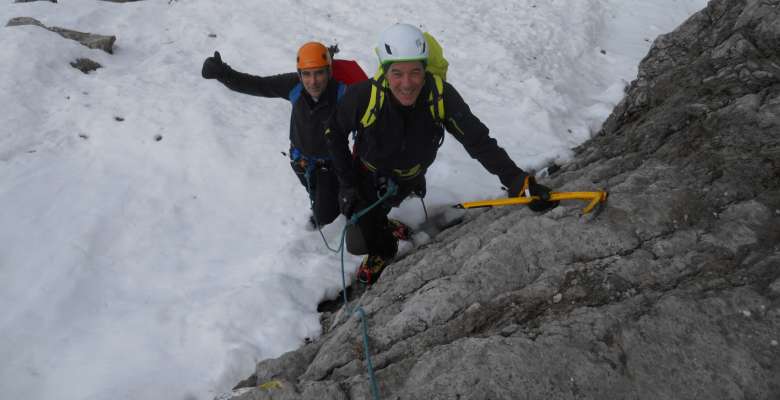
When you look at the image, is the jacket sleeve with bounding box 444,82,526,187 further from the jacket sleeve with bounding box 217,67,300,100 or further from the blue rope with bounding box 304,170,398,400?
the jacket sleeve with bounding box 217,67,300,100

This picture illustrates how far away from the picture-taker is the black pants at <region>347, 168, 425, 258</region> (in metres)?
5.16

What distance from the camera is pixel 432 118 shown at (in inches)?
165

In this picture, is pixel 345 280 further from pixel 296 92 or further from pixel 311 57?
pixel 311 57

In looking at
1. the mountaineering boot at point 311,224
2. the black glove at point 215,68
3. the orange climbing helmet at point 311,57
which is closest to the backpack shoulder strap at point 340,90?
the orange climbing helmet at point 311,57

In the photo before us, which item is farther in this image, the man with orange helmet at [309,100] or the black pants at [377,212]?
the black pants at [377,212]

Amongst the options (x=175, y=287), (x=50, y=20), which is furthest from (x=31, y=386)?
(x=50, y=20)

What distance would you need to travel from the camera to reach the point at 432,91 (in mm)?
4008

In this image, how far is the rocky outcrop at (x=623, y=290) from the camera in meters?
2.62

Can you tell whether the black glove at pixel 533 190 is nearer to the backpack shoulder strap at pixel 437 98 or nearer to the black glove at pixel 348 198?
the backpack shoulder strap at pixel 437 98

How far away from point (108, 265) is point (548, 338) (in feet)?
17.7

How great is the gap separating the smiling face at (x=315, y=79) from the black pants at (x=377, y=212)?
0.97 metres

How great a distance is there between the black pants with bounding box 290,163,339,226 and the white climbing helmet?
2.15 metres

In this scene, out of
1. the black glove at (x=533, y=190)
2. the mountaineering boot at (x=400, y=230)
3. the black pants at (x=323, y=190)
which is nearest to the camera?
the black glove at (x=533, y=190)

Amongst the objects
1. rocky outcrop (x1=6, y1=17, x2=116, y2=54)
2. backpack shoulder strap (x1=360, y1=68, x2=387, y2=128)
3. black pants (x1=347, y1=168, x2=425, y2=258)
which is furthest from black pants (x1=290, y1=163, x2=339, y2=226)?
rocky outcrop (x1=6, y1=17, x2=116, y2=54)
